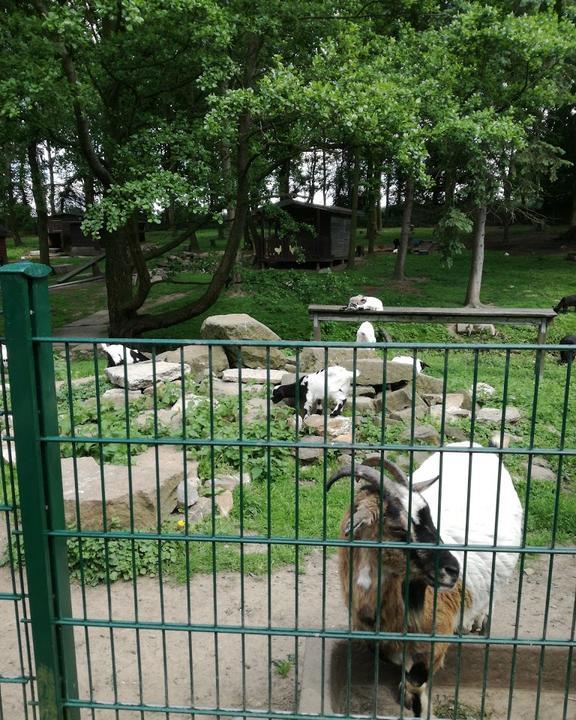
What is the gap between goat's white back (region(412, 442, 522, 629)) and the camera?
3.76 meters

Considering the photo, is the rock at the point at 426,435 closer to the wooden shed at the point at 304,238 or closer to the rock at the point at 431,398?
→ the rock at the point at 431,398

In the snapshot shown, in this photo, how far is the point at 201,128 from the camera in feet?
36.4

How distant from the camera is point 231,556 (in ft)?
17.1

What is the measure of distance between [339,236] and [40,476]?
86.2ft

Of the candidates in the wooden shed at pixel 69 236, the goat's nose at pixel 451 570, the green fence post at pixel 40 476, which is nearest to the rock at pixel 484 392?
the goat's nose at pixel 451 570

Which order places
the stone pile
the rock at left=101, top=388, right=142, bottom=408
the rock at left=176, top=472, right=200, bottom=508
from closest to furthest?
the stone pile, the rock at left=176, top=472, right=200, bottom=508, the rock at left=101, top=388, right=142, bottom=408

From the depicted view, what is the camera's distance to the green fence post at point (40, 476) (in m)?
2.60

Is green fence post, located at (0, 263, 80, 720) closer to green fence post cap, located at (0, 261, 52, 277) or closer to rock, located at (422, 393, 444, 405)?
green fence post cap, located at (0, 261, 52, 277)

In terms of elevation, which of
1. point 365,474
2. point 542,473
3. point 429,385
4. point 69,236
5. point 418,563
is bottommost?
point 542,473

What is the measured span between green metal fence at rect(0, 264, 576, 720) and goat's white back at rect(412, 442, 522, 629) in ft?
0.52

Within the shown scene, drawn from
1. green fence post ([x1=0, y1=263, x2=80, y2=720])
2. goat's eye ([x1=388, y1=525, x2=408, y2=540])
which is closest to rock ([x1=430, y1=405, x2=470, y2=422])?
goat's eye ([x1=388, y1=525, x2=408, y2=540])

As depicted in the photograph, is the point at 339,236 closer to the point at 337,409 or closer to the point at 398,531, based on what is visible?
the point at 337,409

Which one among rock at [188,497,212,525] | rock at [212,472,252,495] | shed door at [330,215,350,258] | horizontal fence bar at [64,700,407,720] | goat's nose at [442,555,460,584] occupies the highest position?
shed door at [330,215,350,258]

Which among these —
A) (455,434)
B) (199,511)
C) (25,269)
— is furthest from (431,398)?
(25,269)
